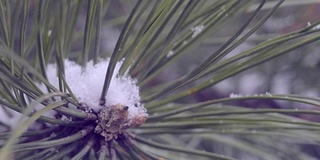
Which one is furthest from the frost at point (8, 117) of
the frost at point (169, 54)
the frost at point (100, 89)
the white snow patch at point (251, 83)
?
the white snow patch at point (251, 83)

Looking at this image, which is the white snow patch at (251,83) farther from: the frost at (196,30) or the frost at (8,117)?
the frost at (8,117)

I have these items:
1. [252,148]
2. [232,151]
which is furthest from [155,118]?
[232,151]

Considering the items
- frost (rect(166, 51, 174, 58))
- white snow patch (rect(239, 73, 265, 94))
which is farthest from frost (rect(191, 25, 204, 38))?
white snow patch (rect(239, 73, 265, 94))

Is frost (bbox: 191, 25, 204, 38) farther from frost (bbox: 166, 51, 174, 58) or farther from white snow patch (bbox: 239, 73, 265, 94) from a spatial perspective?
white snow patch (bbox: 239, 73, 265, 94)

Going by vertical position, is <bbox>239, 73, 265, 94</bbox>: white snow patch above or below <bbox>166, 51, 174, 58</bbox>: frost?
below

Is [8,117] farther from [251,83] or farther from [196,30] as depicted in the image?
[251,83]

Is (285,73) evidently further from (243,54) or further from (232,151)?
(243,54)

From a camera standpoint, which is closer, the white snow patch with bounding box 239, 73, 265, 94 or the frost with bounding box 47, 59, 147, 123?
the frost with bounding box 47, 59, 147, 123

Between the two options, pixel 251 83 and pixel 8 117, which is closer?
pixel 8 117

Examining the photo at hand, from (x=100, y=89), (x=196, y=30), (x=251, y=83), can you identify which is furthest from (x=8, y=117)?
(x=251, y=83)
